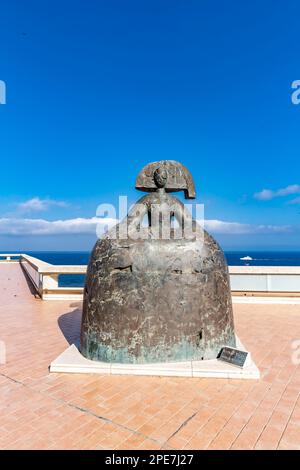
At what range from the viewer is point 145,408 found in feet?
11.4

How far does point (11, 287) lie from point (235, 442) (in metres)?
13.1

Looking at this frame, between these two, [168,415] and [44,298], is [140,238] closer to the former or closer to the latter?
[168,415]

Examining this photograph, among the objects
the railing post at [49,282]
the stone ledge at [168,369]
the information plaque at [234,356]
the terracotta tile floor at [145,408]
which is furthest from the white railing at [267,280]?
the railing post at [49,282]

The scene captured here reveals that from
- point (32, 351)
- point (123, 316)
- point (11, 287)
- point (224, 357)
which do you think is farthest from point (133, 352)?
point (11, 287)

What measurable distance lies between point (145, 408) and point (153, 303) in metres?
1.44

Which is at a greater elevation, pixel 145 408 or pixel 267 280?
pixel 267 280

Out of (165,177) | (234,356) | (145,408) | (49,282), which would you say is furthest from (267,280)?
(49,282)

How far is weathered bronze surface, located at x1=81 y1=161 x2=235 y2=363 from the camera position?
4.44 metres

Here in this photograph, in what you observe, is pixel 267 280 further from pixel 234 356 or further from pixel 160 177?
pixel 160 177

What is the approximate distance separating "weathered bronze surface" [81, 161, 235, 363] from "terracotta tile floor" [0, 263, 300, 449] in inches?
17.7

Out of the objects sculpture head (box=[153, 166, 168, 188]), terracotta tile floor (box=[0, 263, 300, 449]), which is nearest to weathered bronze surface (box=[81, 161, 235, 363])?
terracotta tile floor (box=[0, 263, 300, 449])

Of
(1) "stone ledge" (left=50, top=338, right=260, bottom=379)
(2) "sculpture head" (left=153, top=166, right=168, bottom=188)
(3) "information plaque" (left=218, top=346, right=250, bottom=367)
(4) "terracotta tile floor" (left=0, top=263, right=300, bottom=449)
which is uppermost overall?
(2) "sculpture head" (left=153, top=166, right=168, bottom=188)

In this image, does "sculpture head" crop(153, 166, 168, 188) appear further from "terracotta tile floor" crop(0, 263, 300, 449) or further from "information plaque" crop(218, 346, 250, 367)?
"terracotta tile floor" crop(0, 263, 300, 449)

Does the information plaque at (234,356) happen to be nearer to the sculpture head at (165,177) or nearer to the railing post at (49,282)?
the sculpture head at (165,177)
